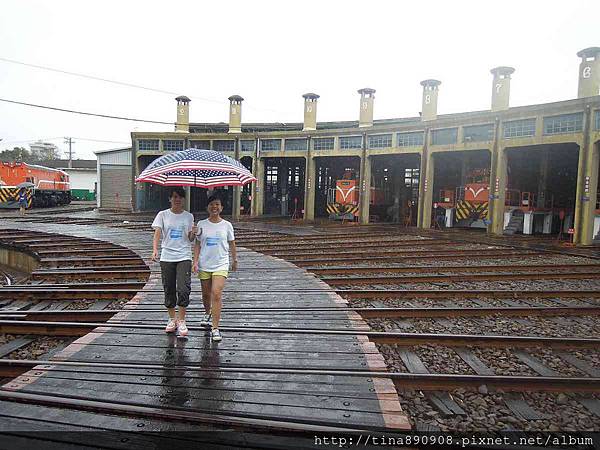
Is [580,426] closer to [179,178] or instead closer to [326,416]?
[326,416]

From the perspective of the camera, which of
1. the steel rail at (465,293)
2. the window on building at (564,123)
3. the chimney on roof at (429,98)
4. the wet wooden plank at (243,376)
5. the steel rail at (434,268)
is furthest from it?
the chimney on roof at (429,98)

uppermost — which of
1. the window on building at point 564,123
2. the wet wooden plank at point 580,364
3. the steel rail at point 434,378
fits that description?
the window on building at point 564,123

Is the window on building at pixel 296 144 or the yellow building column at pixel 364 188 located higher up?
the window on building at pixel 296 144

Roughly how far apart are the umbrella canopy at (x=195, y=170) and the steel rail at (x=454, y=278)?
14.4 ft

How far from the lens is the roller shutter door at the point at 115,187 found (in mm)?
34156

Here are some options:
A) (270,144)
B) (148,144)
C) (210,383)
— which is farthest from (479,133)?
(148,144)

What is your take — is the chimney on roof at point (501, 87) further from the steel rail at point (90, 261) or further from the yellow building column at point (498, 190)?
the steel rail at point (90, 261)

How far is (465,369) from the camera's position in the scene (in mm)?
4531

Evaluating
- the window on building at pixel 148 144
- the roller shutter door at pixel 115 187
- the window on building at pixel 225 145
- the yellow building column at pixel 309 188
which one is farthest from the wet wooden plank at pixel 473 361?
the roller shutter door at pixel 115 187

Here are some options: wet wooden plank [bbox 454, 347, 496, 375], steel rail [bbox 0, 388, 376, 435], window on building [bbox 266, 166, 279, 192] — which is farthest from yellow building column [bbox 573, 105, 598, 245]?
window on building [bbox 266, 166, 279, 192]

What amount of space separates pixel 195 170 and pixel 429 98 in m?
22.1

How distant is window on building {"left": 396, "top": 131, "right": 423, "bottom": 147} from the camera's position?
23625 millimetres

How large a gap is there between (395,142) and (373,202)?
4996 millimetres

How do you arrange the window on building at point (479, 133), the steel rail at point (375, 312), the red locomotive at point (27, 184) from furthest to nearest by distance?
the red locomotive at point (27, 184)
the window on building at point (479, 133)
the steel rail at point (375, 312)
